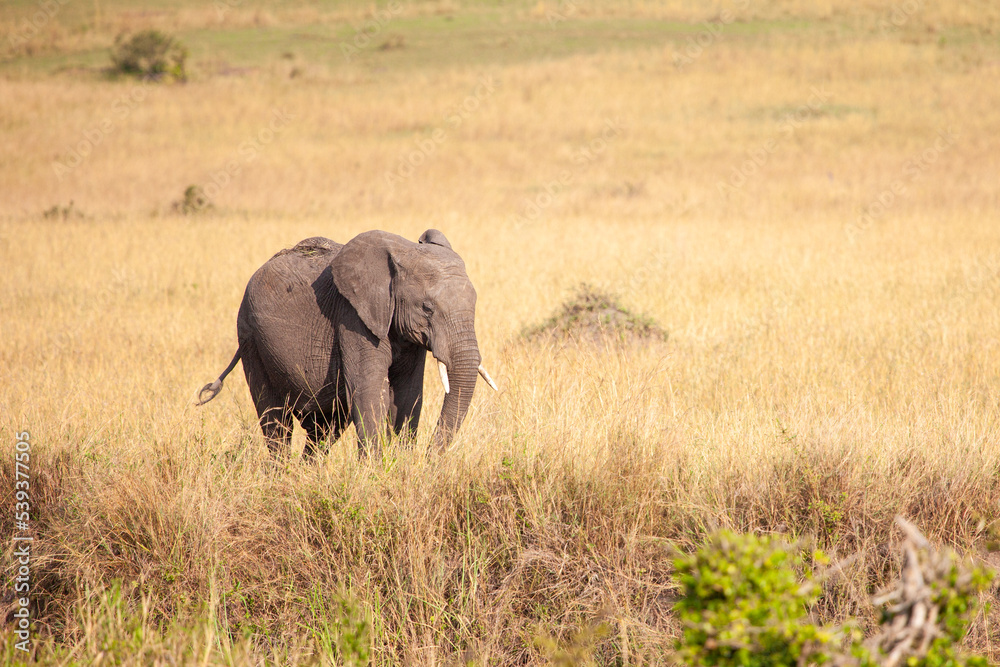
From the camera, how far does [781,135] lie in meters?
29.3

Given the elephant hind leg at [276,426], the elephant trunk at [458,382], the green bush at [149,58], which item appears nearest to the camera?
the elephant trunk at [458,382]

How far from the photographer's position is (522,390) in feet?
17.7

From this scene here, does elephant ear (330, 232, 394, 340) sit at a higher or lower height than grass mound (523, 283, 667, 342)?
higher

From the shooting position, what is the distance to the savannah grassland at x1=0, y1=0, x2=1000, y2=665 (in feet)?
12.4

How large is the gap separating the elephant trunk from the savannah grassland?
0.18 metres

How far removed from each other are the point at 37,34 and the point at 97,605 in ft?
167

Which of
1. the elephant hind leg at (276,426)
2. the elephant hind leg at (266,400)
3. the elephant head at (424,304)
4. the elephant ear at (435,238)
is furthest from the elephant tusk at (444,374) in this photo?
the elephant hind leg at (266,400)

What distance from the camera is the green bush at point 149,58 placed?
37.8 m

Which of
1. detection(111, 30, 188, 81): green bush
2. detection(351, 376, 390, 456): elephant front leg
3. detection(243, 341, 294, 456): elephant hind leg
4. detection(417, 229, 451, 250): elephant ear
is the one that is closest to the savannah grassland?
detection(351, 376, 390, 456): elephant front leg

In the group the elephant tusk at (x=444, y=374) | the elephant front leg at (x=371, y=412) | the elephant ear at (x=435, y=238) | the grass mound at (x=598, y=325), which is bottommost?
the grass mound at (x=598, y=325)

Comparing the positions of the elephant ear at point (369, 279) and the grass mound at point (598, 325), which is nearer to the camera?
the elephant ear at point (369, 279)

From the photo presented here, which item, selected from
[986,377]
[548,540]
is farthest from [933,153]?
[548,540]

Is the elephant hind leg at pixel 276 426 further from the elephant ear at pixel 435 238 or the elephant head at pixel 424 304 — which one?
the elephant ear at pixel 435 238

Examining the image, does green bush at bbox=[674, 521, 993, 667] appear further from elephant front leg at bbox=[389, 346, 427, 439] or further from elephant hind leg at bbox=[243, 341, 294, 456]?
elephant hind leg at bbox=[243, 341, 294, 456]
